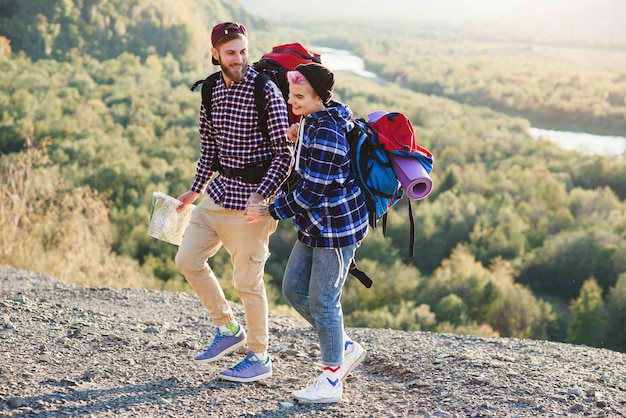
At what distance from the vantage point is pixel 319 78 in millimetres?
3365

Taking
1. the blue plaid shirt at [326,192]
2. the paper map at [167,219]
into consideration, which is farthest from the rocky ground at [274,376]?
the blue plaid shirt at [326,192]

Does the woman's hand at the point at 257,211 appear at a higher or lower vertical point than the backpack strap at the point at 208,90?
lower

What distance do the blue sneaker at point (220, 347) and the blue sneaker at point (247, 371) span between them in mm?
210

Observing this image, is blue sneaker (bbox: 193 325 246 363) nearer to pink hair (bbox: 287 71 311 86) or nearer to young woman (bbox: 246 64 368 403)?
young woman (bbox: 246 64 368 403)

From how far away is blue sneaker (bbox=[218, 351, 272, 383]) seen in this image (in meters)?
4.07

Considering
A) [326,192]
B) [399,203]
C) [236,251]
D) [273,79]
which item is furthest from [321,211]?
[399,203]

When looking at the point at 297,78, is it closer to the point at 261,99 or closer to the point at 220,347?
the point at 261,99

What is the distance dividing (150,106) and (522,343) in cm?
4460

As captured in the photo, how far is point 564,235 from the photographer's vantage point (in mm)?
26688

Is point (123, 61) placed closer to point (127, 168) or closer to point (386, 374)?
point (127, 168)

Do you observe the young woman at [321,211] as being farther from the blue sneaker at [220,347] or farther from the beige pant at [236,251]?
the blue sneaker at [220,347]

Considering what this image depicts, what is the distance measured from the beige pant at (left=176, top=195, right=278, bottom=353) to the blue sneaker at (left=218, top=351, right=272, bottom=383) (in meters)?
0.06

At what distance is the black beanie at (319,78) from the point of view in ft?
11.0

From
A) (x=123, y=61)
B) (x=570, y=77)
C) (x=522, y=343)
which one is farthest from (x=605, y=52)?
(x=522, y=343)
